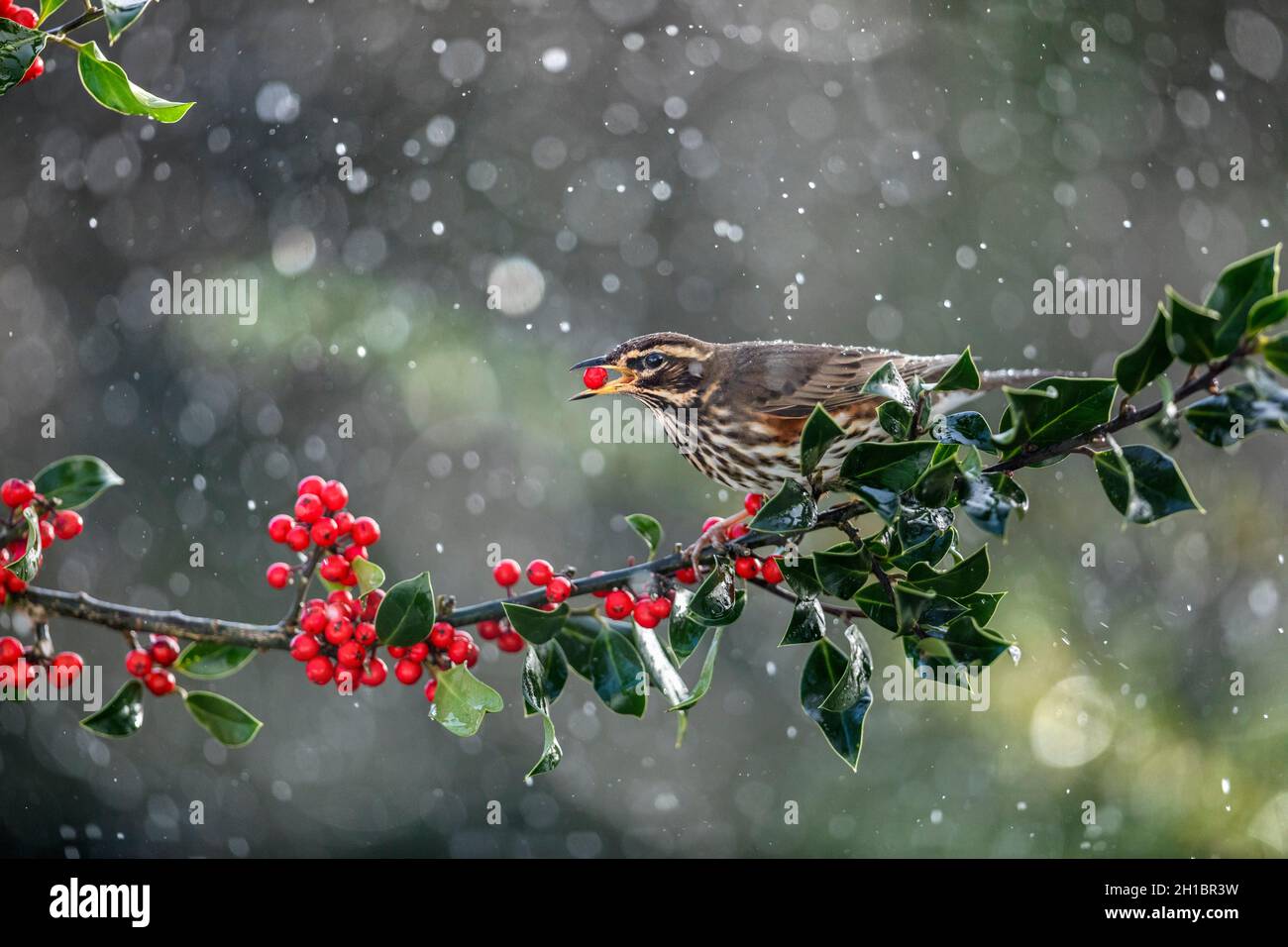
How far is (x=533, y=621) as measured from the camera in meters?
0.77

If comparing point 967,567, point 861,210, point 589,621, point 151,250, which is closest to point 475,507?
point 151,250

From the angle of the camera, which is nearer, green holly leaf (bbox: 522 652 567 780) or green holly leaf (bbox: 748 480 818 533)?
green holly leaf (bbox: 748 480 818 533)

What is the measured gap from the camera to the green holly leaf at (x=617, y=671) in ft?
2.75

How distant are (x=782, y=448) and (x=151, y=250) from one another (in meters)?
1.62

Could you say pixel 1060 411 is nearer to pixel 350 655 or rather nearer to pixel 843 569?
pixel 843 569

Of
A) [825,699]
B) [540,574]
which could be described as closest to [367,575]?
[540,574]

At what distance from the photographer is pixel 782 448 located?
1.03m

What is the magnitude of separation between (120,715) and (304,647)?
0.18 metres

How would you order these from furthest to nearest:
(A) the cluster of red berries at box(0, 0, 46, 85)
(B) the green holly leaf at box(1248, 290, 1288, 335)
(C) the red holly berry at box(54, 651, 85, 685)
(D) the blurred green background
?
(D) the blurred green background → (C) the red holly berry at box(54, 651, 85, 685) → (A) the cluster of red berries at box(0, 0, 46, 85) → (B) the green holly leaf at box(1248, 290, 1288, 335)

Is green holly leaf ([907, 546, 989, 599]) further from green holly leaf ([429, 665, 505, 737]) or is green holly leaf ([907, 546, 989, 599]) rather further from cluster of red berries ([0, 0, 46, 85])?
cluster of red berries ([0, 0, 46, 85])

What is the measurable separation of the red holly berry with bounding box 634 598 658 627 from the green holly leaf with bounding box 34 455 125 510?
1.47 feet

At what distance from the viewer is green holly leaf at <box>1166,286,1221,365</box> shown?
563 mm

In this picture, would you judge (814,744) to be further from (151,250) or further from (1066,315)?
(151,250)

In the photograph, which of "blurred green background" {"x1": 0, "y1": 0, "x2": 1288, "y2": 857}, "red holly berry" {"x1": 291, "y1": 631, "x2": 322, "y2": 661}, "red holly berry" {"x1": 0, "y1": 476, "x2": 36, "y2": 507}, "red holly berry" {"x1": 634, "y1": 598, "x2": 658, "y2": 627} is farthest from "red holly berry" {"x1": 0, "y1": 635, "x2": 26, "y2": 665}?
"blurred green background" {"x1": 0, "y1": 0, "x2": 1288, "y2": 857}
